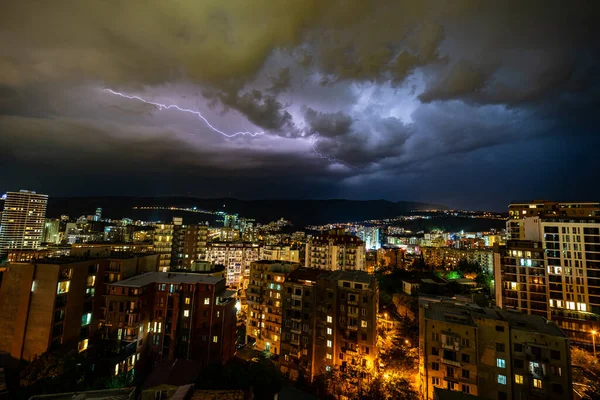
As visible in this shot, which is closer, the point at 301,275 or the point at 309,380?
the point at 309,380

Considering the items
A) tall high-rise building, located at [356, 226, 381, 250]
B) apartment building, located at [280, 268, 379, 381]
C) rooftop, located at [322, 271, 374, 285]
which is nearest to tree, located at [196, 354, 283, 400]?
apartment building, located at [280, 268, 379, 381]

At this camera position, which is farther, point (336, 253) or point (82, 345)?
point (336, 253)

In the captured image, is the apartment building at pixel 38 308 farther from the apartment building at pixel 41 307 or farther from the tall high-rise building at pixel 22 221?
the tall high-rise building at pixel 22 221

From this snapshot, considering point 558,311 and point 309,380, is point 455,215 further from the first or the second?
point 309,380

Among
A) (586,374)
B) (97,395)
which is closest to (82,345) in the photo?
(97,395)

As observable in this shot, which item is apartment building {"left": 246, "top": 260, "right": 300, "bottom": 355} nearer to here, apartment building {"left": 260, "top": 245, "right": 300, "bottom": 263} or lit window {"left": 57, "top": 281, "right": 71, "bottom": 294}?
lit window {"left": 57, "top": 281, "right": 71, "bottom": 294}

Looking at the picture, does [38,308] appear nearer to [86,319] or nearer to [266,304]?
[86,319]

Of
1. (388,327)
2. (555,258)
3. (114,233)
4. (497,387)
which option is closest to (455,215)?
(555,258)
